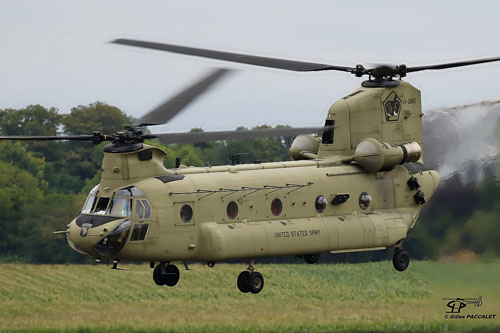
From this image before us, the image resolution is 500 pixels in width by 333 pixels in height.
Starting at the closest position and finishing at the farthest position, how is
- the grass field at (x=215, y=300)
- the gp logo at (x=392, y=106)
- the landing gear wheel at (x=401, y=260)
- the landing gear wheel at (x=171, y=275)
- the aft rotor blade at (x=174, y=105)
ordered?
the aft rotor blade at (x=174, y=105), the landing gear wheel at (x=171, y=275), the landing gear wheel at (x=401, y=260), the gp logo at (x=392, y=106), the grass field at (x=215, y=300)

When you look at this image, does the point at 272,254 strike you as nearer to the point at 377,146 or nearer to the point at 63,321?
the point at 377,146

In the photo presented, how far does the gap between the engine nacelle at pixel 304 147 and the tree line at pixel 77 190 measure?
388 centimetres

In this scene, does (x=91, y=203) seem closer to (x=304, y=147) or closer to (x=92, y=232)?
(x=92, y=232)

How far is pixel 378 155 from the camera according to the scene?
37.8 m

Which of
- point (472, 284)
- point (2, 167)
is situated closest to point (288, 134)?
point (472, 284)

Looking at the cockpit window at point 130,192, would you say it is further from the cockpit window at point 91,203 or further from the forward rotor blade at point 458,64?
the forward rotor blade at point 458,64

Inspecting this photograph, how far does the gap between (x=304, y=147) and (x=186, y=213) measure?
635 centimetres

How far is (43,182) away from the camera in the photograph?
232 feet

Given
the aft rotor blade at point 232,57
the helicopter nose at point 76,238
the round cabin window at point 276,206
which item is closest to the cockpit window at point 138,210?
the helicopter nose at point 76,238

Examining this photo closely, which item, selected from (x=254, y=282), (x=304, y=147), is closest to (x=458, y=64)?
(x=304, y=147)

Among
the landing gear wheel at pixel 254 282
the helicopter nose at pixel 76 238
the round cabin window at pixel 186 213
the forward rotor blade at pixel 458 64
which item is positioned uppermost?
the forward rotor blade at pixel 458 64

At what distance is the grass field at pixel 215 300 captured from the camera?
173 feet

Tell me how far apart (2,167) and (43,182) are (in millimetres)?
3087

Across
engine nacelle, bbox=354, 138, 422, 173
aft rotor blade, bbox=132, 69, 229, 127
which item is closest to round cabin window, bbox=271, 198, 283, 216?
engine nacelle, bbox=354, 138, 422, 173
